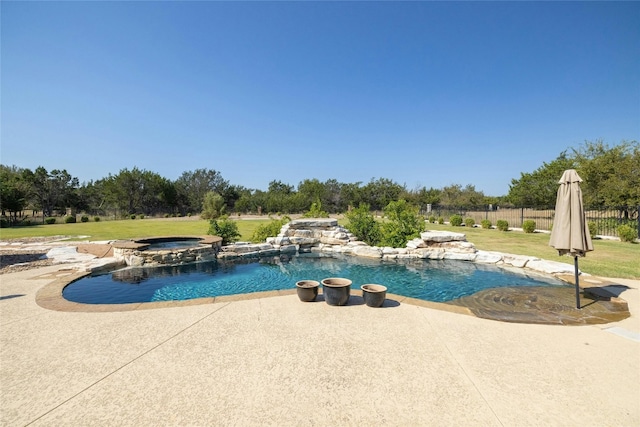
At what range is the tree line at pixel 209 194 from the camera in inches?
1216

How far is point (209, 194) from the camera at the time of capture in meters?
33.2

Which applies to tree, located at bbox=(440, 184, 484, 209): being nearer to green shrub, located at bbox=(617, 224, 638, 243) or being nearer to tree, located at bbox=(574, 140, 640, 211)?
tree, located at bbox=(574, 140, 640, 211)

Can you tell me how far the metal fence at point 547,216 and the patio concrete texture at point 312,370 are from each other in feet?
46.9

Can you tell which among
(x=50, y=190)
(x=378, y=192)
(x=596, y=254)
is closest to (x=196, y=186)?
(x=50, y=190)

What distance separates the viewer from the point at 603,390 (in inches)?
107

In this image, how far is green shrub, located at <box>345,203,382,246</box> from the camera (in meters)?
13.6

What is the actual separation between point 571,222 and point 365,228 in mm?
9342

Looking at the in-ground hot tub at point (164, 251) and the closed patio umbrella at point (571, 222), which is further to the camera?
the in-ground hot tub at point (164, 251)

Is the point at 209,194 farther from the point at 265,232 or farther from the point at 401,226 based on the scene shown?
the point at 401,226

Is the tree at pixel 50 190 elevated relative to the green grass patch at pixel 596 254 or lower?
elevated

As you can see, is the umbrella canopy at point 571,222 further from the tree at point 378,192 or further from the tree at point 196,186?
the tree at point 196,186

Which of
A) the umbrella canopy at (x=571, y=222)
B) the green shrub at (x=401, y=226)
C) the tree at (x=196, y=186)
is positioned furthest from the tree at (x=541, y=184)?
the tree at (x=196, y=186)

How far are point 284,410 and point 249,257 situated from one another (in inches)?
394

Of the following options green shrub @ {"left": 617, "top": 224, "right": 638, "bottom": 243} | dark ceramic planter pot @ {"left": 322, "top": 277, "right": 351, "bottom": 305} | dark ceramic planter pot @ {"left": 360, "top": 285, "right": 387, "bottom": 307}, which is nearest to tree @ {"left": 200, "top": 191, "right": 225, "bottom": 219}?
dark ceramic planter pot @ {"left": 322, "top": 277, "right": 351, "bottom": 305}
